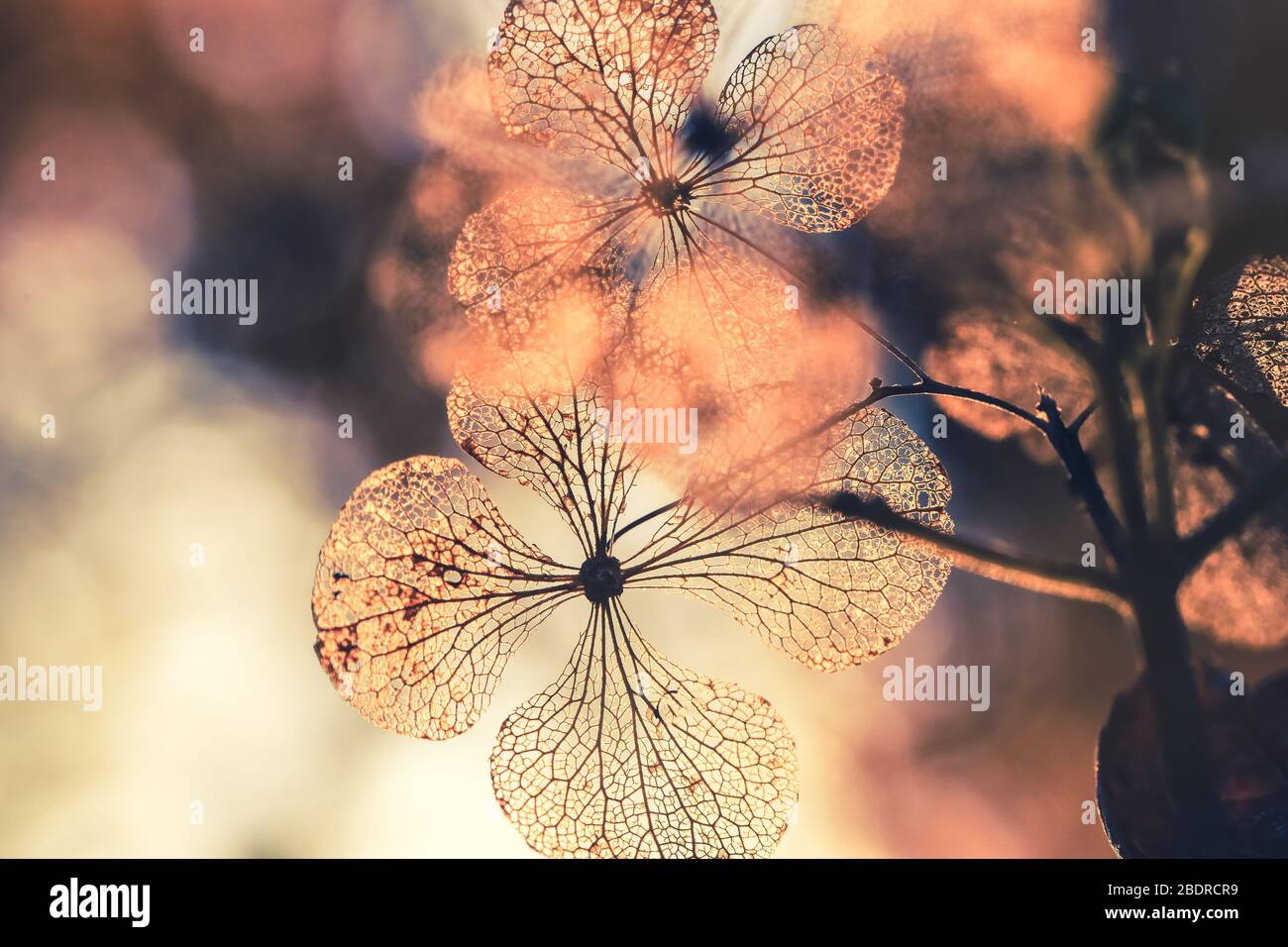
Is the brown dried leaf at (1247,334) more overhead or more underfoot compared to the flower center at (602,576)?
more overhead

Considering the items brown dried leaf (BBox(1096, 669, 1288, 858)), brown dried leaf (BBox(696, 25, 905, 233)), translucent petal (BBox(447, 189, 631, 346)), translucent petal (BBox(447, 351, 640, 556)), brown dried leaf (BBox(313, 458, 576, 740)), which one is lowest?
brown dried leaf (BBox(1096, 669, 1288, 858))

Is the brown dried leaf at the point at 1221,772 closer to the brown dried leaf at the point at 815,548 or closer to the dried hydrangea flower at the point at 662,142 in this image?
the brown dried leaf at the point at 815,548

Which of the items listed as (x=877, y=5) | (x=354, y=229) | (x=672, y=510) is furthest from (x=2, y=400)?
A: (x=877, y=5)

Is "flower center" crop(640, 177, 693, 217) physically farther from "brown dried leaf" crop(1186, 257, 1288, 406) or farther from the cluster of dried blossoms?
"brown dried leaf" crop(1186, 257, 1288, 406)

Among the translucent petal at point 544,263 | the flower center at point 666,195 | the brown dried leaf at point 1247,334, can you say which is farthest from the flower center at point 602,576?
the brown dried leaf at point 1247,334

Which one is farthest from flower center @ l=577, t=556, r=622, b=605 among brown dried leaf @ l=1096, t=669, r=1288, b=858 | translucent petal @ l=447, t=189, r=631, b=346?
brown dried leaf @ l=1096, t=669, r=1288, b=858

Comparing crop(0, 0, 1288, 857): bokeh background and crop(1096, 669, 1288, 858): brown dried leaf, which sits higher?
crop(0, 0, 1288, 857): bokeh background

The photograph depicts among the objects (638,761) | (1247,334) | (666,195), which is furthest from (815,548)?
(1247,334)
